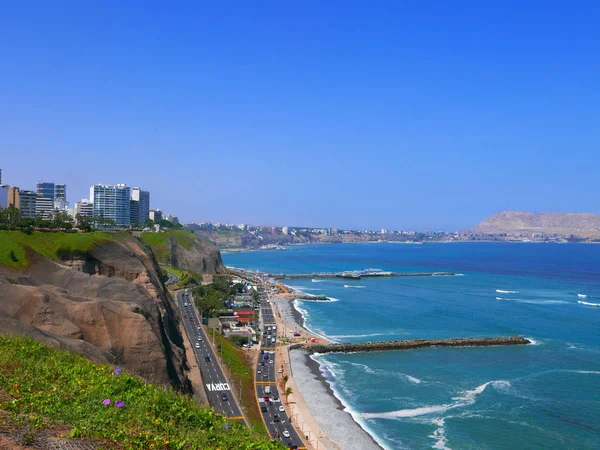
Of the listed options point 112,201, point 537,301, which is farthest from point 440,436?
point 112,201

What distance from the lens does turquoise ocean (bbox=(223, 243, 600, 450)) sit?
123 feet

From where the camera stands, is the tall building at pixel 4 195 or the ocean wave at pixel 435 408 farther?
the tall building at pixel 4 195

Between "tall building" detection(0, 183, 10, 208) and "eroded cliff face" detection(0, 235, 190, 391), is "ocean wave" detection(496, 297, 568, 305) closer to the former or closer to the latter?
"eroded cliff face" detection(0, 235, 190, 391)

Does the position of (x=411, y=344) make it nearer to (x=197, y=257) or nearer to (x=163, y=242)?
(x=163, y=242)

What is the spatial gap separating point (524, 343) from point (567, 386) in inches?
664

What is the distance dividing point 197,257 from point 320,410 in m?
91.2

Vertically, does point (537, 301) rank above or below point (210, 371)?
above

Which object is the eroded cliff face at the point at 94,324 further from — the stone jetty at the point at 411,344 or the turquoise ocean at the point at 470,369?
the stone jetty at the point at 411,344

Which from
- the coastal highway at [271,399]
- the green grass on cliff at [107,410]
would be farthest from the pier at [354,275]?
the green grass on cliff at [107,410]

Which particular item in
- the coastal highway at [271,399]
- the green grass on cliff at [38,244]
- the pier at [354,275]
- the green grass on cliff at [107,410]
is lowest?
the coastal highway at [271,399]

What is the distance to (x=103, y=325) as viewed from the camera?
32.8m

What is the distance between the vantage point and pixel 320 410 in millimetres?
41281

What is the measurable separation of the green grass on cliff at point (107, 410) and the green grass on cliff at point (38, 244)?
94.8 ft

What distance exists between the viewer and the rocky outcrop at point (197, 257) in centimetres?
12219
